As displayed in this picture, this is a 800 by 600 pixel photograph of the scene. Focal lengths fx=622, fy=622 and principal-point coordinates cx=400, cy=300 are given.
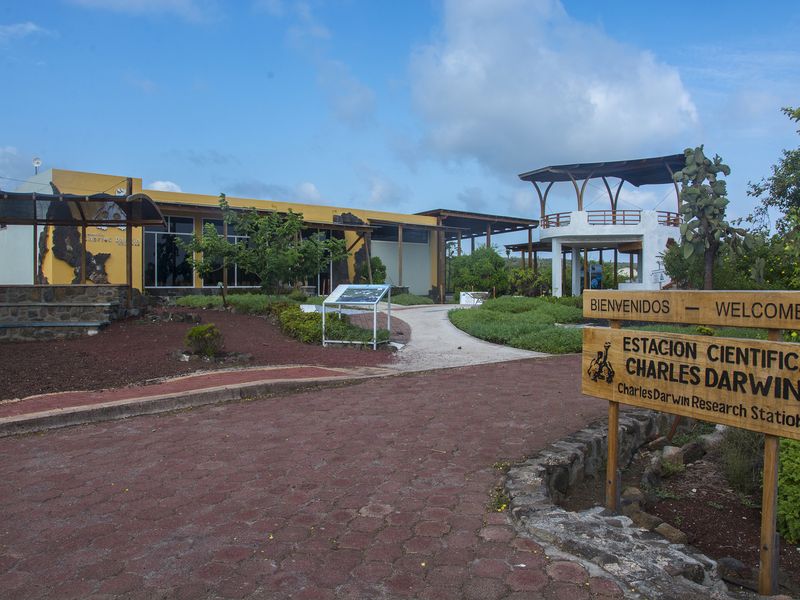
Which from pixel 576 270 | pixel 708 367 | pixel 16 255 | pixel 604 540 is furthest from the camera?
pixel 576 270

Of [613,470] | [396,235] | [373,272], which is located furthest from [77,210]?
[396,235]

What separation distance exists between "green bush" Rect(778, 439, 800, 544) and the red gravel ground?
24.6ft

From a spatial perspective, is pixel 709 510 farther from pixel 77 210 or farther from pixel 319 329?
pixel 77 210

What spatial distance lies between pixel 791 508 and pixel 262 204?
957 inches

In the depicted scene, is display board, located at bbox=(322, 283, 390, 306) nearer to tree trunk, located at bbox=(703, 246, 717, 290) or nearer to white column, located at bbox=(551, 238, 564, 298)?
tree trunk, located at bbox=(703, 246, 717, 290)

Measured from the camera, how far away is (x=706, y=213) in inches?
692

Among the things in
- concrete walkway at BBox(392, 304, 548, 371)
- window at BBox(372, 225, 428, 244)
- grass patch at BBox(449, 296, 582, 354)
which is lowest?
concrete walkway at BBox(392, 304, 548, 371)

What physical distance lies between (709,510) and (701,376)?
1.92 metres

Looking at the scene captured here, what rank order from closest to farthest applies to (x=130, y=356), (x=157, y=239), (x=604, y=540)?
(x=604, y=540)
(x=130, y=356)
(x=157, y=239)

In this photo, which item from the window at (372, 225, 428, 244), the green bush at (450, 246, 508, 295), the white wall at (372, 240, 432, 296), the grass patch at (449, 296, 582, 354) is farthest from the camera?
the white wall at (372, 240, 432, 296)

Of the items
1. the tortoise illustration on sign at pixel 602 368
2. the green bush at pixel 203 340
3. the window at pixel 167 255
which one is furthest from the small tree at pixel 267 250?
the tortoise illustration on sign at pixel 602 368

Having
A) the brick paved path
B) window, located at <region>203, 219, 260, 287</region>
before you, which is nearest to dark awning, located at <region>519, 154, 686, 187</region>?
window, located at <region>203, 219, 260, 287</region>

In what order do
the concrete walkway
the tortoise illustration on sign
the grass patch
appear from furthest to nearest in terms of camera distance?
the grass patch → the concrete walkway → the tortoise illustration on sign

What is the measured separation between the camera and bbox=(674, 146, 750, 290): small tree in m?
17.5
